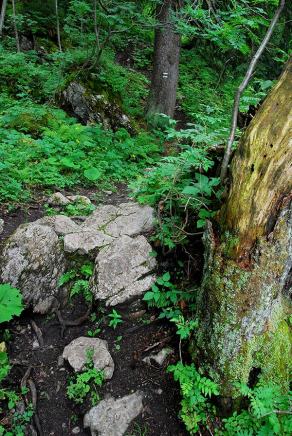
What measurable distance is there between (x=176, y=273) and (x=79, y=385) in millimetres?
1368

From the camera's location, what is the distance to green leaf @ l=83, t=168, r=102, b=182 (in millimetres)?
5863

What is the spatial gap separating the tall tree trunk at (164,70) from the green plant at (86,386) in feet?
Result: 22.7

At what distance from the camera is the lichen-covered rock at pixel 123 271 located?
334 cm

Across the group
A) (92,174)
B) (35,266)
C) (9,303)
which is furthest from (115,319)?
(92,174)

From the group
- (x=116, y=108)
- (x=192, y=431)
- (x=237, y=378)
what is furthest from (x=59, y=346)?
(x=116, y=108)

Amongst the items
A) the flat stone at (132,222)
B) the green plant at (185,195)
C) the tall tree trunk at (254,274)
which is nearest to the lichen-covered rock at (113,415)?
the tall tree trunk at (254,274)

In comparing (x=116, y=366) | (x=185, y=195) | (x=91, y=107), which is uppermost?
(x=91, y=107)

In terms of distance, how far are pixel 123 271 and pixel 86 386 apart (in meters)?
1.13

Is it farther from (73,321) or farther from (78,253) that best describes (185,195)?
(73,321)

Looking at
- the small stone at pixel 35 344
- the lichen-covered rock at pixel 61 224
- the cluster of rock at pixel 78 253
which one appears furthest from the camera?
the lichen-covered rock at pixel 61 224

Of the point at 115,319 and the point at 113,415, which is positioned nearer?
the point at 113,415

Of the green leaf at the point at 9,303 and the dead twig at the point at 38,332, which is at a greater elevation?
the green leaf at the point at 9,303

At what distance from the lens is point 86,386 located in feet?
9.21

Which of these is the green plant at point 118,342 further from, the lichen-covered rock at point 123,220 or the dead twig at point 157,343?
the lichen-covered rock at point 123,220
